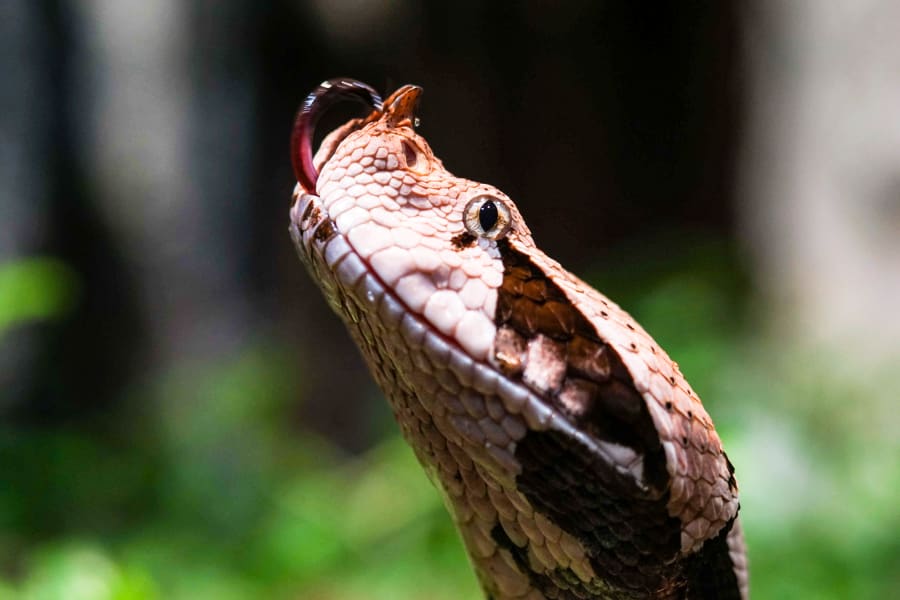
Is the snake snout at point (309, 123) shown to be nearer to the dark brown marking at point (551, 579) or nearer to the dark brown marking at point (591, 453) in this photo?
the dark brown marking at point (591, 453)

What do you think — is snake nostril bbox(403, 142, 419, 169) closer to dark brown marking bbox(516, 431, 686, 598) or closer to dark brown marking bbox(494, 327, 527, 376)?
dark brown marking bbox(494, 327, 527, 376)

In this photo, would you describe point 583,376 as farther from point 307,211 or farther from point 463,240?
point 307,211

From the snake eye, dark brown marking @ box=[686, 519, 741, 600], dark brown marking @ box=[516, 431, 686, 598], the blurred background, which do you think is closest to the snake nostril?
the snake eye

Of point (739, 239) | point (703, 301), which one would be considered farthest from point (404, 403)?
point (739, 239)

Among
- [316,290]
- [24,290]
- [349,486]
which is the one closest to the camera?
[24,290]

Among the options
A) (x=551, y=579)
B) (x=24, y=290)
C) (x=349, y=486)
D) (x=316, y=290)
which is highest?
(x=316, y=290)

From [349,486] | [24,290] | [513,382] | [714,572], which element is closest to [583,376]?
[513,382]

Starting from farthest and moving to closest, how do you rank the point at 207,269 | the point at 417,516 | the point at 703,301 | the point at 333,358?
the point at 207,269 → the point at 333,358 → the point at 703,301 → the point at 417,516

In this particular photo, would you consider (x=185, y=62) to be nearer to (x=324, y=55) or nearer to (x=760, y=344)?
(x=324, y=55)
